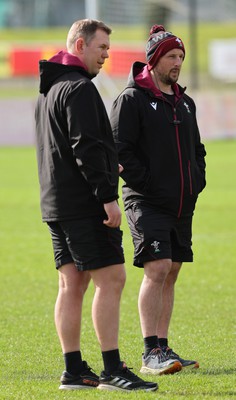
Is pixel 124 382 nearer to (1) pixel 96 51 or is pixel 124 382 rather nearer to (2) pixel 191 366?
(2) pixel 191 366

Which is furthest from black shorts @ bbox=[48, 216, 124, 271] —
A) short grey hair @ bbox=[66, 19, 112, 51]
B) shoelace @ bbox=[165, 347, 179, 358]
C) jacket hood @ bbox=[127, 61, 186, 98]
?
jacket hood @ bbox=[127, 61, 186, 98]

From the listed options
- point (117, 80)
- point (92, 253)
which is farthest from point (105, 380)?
point (117, 80)

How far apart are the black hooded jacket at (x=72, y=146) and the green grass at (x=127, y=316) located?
3.70 ft

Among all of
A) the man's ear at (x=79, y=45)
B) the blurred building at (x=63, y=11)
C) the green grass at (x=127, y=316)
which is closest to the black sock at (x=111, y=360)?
the green grass at (x=127, y=316)

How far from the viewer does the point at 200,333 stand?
8148mm

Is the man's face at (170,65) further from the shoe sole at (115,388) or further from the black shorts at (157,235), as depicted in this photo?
the shoe sole at (115,388)

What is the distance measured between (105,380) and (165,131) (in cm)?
174

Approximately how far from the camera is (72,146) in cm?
595

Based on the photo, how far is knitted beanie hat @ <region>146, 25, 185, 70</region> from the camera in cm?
694

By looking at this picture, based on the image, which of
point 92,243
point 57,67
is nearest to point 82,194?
point 92,243

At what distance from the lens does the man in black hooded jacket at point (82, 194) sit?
5922 millimetres

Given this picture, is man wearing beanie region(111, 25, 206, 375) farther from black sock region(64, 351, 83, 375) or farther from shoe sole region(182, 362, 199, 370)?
black sock region(64, 351, 83, 375)

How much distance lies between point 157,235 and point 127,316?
2324 mm

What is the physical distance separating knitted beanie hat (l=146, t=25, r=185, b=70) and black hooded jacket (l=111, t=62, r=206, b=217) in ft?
0.45
